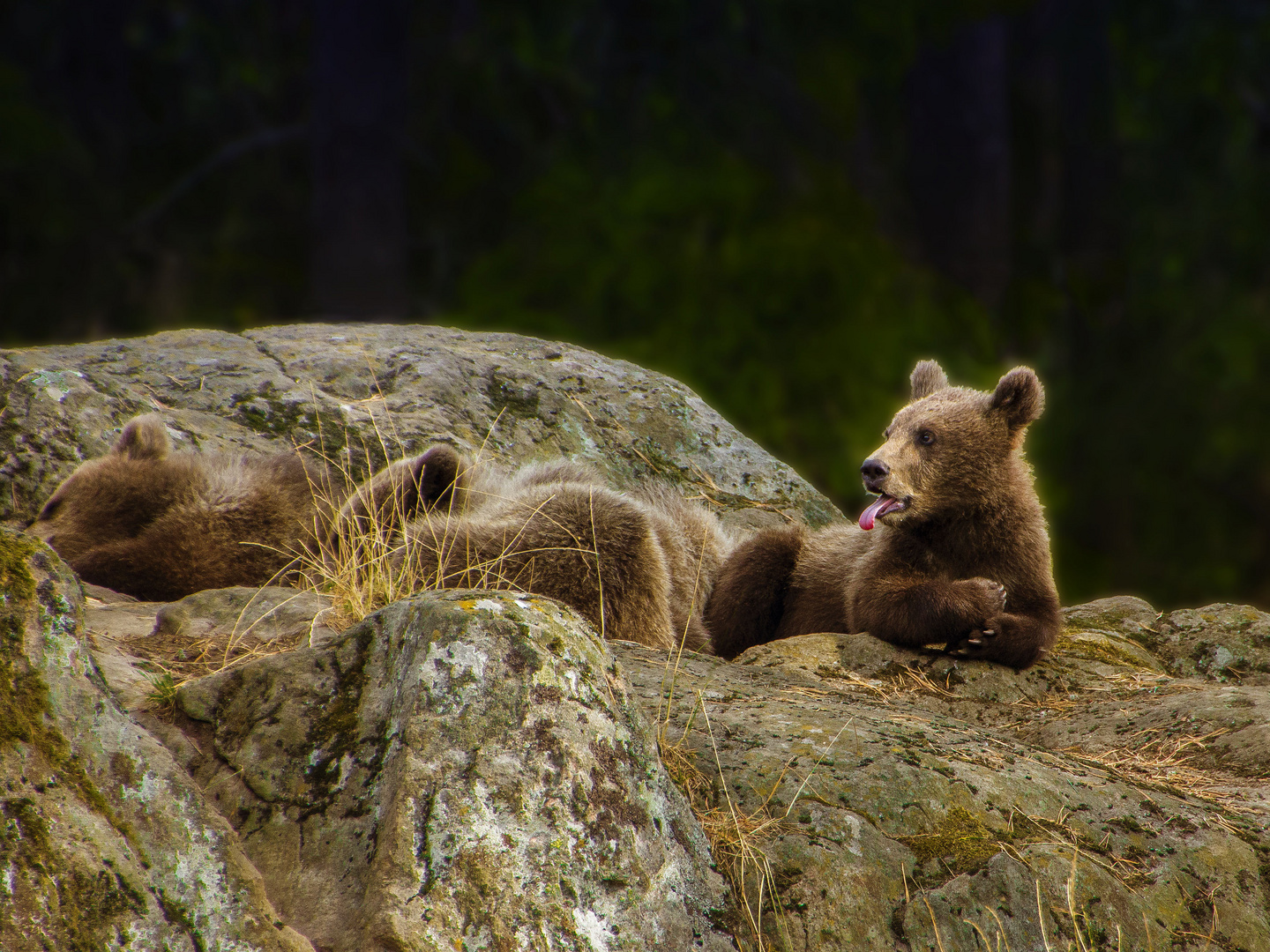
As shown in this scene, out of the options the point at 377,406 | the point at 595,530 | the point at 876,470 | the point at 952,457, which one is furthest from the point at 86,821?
the point at 377,406

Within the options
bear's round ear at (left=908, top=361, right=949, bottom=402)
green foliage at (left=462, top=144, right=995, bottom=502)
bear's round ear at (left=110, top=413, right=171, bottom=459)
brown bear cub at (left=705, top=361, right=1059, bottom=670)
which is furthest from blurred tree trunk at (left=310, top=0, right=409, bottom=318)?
brown bear cub at (left=705, top=361, right=1059, bottom=670)

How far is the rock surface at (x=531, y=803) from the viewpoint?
2.40 metres

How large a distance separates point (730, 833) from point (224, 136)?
16.2 meters

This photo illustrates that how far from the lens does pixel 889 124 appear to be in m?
17.0

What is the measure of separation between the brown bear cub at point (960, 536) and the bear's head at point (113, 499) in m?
3.08

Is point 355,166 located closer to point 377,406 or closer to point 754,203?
point 754,203

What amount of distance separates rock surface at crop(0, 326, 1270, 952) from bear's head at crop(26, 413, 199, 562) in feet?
4.43

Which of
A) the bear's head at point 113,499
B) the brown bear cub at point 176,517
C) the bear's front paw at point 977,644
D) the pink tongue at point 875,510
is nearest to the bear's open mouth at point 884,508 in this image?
the pink tongue at point 875,510

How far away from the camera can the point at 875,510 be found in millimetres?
5203

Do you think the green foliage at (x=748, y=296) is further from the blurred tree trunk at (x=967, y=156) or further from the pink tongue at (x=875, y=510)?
the pink tongue at (x=875, y=510)

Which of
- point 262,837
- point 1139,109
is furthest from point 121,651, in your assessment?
point 1139,109

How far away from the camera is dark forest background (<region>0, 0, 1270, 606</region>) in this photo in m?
12.5

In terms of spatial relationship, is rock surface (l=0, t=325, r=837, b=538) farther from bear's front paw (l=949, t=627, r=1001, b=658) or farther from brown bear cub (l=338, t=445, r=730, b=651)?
bear's front paw (l=949, t=627, r=1001, b=658)

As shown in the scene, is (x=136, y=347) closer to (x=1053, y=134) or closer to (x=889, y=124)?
(x=889, y=124)
